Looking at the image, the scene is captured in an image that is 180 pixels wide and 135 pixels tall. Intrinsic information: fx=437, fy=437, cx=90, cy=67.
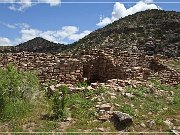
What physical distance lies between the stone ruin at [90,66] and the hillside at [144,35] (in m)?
11.2

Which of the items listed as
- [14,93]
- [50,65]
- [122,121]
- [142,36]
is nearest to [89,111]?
[122,121]

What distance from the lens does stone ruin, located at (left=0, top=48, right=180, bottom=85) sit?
18172 mm

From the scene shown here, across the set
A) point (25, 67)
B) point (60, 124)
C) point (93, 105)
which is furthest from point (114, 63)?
point (60, 124)

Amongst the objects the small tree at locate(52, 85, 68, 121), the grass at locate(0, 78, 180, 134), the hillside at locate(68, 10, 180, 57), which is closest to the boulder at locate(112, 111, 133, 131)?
the grass at locate(0, 78, 180, 134)

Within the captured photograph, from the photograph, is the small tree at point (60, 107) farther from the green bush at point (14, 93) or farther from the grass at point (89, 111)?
the green bush at point (14, 93)

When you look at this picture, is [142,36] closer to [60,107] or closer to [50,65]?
[50,65]

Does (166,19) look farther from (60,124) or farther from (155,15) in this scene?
(60,124)

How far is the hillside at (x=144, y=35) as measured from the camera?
34906 millimetres

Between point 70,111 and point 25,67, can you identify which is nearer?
point 70,111

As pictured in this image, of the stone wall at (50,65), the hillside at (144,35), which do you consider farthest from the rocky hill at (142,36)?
the stone wall at (50,65)

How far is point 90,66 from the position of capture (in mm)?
19984

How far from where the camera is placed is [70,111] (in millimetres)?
13102

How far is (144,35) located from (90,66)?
20448mm

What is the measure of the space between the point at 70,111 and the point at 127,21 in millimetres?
35534
